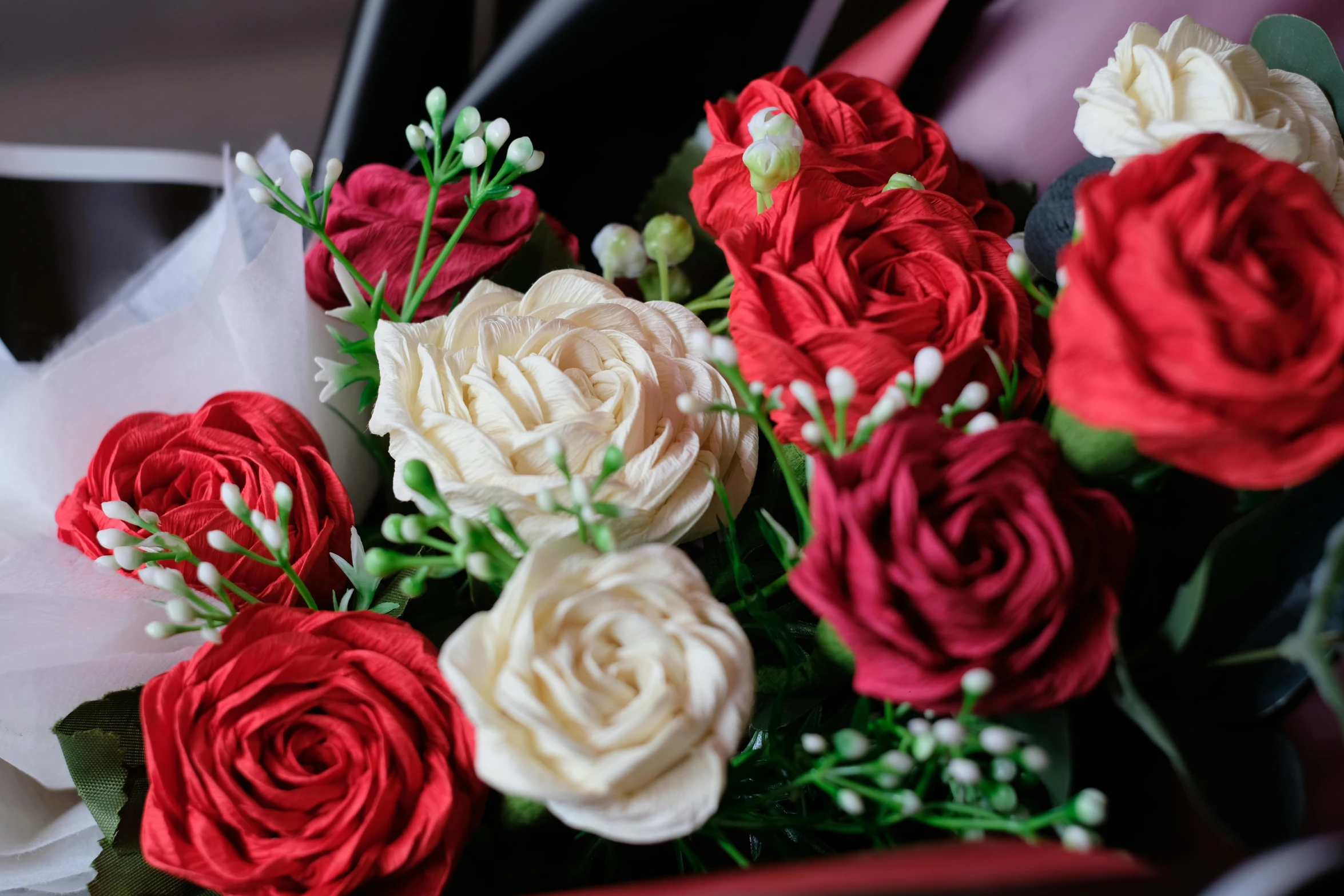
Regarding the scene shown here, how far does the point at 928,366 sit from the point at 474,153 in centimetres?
23

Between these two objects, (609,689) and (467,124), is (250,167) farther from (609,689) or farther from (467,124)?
(609,689)

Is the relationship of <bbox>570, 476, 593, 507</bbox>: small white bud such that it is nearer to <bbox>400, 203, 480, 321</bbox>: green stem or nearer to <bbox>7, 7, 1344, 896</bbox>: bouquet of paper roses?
→ <bbox>7, 7, 1344, 896</bbox>: bouquet of paper roses

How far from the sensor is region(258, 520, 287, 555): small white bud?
1.18ft

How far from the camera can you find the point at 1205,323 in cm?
27

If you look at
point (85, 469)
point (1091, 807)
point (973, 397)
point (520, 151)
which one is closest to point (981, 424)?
point (973, 397)

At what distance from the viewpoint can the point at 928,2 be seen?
1.88 ft

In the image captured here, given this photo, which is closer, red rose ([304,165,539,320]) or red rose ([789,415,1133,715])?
red rose ([789,415,1133,715])

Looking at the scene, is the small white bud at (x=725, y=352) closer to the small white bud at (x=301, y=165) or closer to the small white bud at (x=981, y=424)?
the small white bud at (x=981, y=424)

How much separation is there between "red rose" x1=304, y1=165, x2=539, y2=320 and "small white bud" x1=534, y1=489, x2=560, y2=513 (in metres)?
0.18

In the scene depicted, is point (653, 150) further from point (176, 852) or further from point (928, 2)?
point (176, 852)

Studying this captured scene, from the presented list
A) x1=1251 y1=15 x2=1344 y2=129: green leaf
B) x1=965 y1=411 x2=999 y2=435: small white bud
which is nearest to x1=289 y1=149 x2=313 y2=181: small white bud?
x1=965 y1=411 x2=999 y2=435: small white bud

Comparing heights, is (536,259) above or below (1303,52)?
below

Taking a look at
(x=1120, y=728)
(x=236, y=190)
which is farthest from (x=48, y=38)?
(x=1120, y=728)

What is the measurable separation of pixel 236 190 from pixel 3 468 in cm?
26
